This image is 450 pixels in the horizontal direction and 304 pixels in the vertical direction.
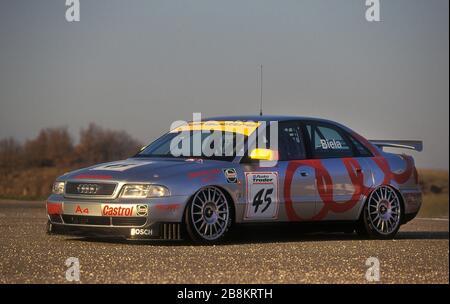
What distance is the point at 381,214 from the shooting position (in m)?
13.3

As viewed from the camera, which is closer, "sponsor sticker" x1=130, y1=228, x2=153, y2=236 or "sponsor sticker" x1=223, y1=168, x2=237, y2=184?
"sponsor sticker" x1=130, y1=228, x2=153, y2=236

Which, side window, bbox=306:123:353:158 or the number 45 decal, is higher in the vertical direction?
side window, bbox=306:123:353:158

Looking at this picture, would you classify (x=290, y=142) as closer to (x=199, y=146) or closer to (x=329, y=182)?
(x=329, y=182)

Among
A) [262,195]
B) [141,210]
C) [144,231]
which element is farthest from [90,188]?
[262,195]

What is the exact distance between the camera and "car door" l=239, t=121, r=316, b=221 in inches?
478

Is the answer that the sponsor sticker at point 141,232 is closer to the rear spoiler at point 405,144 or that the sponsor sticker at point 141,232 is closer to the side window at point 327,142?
the side window at point 327,142

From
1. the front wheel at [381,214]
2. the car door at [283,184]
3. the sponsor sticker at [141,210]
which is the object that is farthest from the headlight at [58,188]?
the front wheel at [381,214]

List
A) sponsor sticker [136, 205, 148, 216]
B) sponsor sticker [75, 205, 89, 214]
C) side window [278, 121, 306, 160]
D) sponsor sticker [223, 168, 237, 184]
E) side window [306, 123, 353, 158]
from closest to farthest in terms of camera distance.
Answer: sponsor sticker [136, 205, 148, 216] → sponsor sticker [75, 205, 89, 214] → sponsor sticker [223, 168, 237, 184] → side window [278, 121, 306, 160] → side window [306, 123, 353, 158]

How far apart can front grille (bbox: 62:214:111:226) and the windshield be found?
1.42m

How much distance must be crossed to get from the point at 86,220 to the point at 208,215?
1.27 meters

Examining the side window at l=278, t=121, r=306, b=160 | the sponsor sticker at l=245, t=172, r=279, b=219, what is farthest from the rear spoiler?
the sponsor sticker at l=245, t=172, r=279, b=219

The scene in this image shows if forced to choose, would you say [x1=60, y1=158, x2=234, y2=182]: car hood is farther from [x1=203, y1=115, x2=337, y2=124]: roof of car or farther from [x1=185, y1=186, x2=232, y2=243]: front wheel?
[x1=203, y1=115, x2=337, y2=124]: roof of car
